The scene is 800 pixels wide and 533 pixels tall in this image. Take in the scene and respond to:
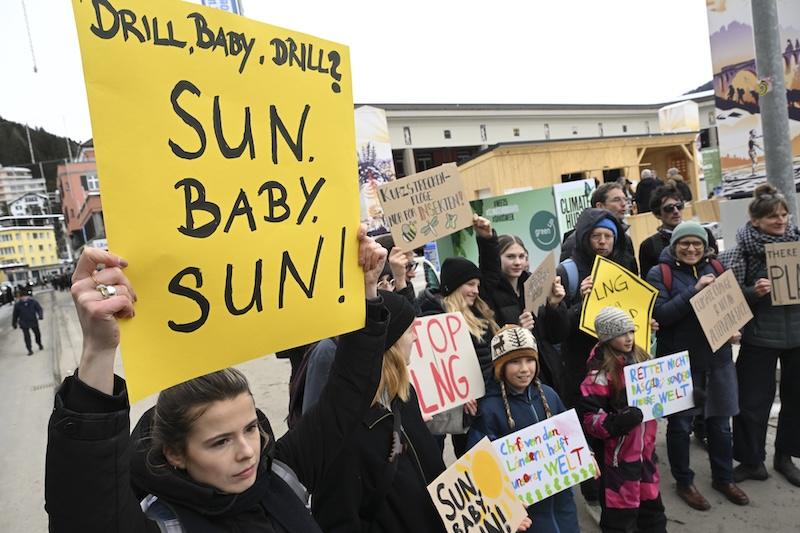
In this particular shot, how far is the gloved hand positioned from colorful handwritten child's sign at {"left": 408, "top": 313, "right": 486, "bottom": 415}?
0.73m

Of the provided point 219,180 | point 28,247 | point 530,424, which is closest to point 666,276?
point 530,424

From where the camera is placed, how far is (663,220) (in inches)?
175

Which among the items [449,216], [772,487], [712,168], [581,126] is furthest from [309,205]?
[581,126]

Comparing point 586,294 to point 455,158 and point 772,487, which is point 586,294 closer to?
point 772,487

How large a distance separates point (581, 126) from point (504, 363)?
38.4 m

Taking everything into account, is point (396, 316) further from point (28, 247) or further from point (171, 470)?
point (28, 247)

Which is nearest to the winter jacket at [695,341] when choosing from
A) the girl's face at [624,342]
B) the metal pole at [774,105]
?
the girl's face at [624,342]

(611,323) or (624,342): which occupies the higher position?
(611,323)

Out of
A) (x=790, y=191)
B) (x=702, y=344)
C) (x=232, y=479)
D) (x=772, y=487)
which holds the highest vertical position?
(x=790, y=191)

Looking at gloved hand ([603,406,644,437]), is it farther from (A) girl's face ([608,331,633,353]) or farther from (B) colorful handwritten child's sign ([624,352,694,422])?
(A) girl's face ([608,331,633,353])

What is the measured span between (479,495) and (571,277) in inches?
84.3

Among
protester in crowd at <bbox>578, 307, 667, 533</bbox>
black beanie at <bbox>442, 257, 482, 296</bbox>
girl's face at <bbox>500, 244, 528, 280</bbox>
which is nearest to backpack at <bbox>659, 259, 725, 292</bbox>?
protester in crowd at <bbox>578, 307, 667, 533</bbox>

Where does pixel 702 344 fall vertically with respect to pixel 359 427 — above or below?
below

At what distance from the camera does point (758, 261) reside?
141 inches
